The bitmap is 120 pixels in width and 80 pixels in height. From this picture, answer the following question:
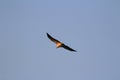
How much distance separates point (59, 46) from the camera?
16.4m
